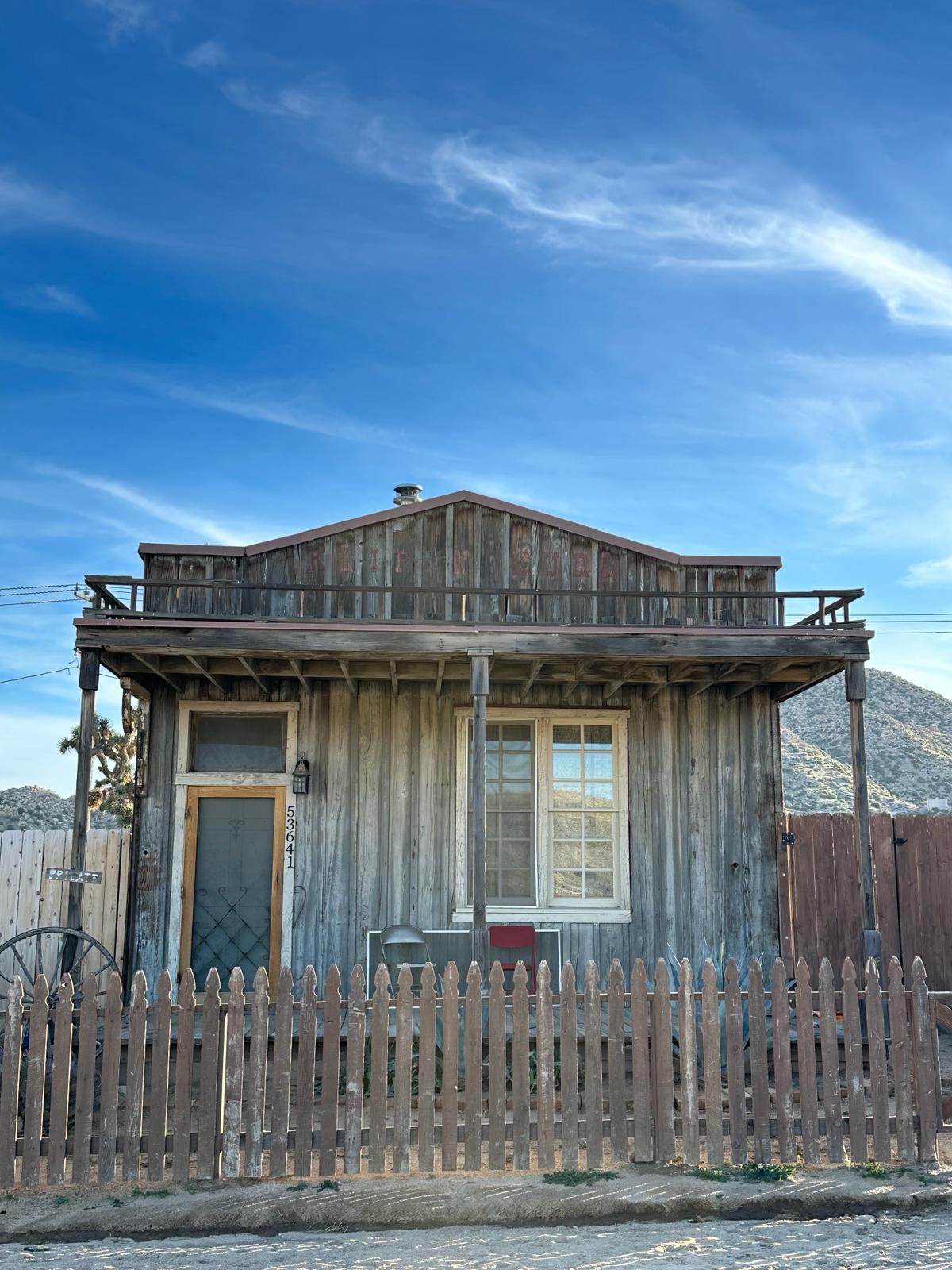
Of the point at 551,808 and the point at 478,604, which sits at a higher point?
the point at 478,604

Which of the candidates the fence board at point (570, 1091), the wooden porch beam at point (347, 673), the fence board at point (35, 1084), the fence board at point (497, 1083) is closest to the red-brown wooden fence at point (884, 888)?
the wooden porch beam at point (347, 673)

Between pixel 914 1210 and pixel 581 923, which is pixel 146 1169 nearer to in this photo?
pixel 914 1210

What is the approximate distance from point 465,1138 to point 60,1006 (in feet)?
7.93

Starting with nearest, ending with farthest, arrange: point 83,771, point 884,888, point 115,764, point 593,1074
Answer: point 593,1074, point 83,771, point 884,888, point 115,764

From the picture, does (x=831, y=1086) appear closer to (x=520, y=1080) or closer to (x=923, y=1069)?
(x=923, y=1069)

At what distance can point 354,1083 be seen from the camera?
6285mm

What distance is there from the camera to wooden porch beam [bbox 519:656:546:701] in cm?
1030

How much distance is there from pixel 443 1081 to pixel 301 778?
5.52 metres

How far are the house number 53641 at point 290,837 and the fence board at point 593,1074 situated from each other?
541cm

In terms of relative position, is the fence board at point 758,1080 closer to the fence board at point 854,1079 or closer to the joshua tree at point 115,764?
the fence board at point 854,1079

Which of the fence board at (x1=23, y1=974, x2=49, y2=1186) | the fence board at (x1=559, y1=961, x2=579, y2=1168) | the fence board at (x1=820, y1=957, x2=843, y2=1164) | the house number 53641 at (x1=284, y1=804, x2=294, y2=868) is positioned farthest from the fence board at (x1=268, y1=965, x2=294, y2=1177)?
the house number 53641 at (x1=284, y1=804, x2=294, y2=868)

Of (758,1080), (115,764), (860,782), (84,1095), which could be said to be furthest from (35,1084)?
(115,764)

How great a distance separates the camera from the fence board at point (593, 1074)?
6.36 metres

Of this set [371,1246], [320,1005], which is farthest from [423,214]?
[371,1246]
